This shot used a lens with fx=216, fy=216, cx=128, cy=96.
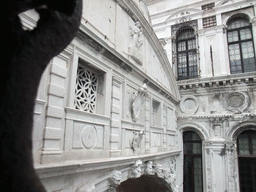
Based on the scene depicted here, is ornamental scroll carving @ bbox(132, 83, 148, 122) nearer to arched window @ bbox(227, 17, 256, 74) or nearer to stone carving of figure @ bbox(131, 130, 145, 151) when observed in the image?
stone carving of figure @ bbox(131, 130, 145, 151)

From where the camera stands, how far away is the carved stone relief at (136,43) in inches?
286

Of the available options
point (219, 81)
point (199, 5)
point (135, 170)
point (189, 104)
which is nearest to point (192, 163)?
point (189, 104)

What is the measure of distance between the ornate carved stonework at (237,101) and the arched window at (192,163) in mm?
2483

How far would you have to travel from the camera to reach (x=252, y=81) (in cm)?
1091

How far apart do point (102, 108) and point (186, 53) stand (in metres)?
9.45

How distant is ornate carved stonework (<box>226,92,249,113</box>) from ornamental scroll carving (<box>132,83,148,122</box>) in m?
5.76

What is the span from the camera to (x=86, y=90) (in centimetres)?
546

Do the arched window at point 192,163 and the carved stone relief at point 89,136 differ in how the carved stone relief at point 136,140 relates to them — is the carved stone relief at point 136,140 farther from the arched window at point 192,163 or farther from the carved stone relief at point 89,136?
the arched window at point 192,163

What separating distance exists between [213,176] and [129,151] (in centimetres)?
664

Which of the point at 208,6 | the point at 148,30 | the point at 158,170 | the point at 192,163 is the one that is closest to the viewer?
the point at 158,170

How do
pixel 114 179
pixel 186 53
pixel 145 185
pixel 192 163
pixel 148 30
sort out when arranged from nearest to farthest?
1. pixel 114 179
2. pixel 148 30
3. pixel 145 185
4. pixel 192 163
5. pixel 186 53

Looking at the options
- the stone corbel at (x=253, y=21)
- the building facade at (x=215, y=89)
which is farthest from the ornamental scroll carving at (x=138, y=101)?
the stone corbel at (x=253, y=21)

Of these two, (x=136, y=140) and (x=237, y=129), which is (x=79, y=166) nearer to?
(x=136, y=140)

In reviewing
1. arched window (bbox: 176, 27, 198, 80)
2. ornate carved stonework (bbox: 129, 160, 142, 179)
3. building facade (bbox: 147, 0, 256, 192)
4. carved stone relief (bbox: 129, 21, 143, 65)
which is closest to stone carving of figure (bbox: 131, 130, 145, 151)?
ornate carved stonework (bbox: 129, 160, 142, 179)
